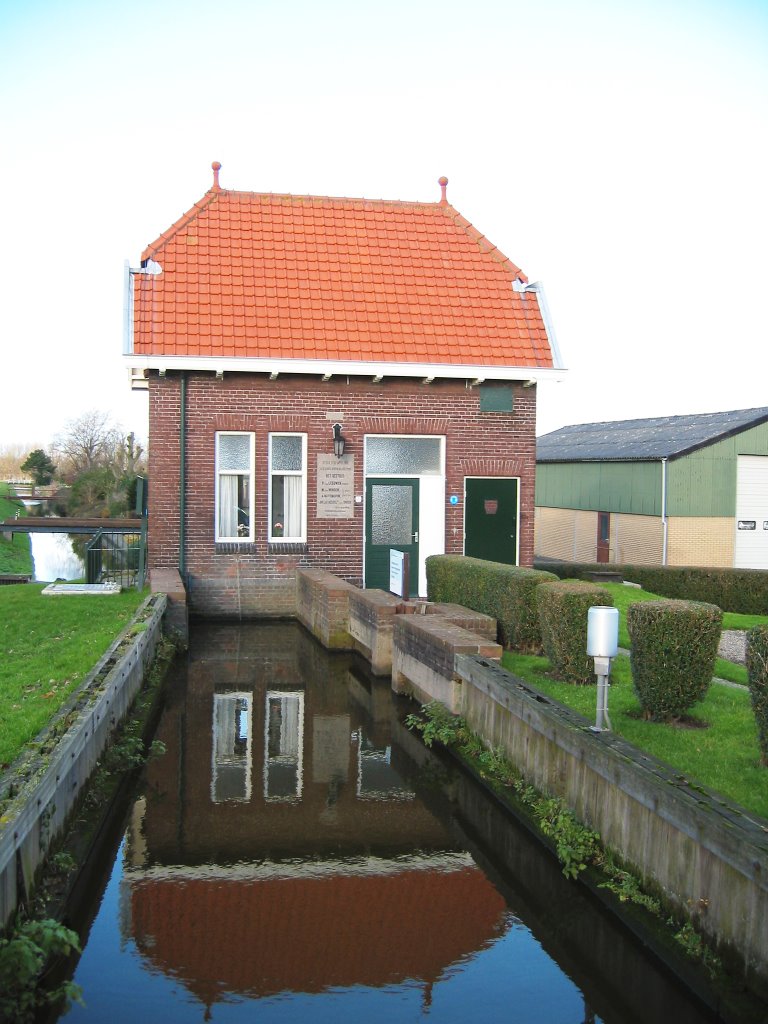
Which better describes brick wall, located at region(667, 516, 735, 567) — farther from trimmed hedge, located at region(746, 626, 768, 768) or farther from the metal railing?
trimmed hedge, located at region(746, 626, 768, 768)

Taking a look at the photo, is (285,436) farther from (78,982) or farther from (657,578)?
(78,982)

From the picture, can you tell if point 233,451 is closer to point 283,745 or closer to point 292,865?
point 283,745

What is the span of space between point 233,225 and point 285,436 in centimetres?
478

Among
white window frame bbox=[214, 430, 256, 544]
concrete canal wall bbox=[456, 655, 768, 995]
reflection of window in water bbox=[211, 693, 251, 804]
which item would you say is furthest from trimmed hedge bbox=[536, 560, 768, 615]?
concrete canal wall bbox=[456, 655, 768, 995]

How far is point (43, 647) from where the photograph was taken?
12.8 meters

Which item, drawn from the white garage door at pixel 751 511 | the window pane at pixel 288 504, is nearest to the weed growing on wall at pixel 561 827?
the window pane at pixel 288 504

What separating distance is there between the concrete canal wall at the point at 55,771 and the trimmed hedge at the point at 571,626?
14.4 feet

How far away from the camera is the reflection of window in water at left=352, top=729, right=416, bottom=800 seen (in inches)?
355

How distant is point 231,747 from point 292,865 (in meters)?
3.23

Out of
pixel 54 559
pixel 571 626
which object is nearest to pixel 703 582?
pixel 571 626

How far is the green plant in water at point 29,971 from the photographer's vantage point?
16.2ft

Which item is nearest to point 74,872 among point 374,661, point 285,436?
→ point 374,661

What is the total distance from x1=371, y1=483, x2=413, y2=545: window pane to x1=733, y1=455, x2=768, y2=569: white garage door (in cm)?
1478

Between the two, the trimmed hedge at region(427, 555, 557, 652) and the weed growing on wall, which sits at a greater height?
the trimmed hedge at region(427, 555, 557, 652)
